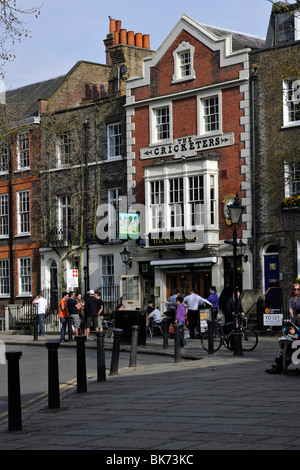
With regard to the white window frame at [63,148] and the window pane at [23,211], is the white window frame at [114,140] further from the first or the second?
the window pane at [23,211]

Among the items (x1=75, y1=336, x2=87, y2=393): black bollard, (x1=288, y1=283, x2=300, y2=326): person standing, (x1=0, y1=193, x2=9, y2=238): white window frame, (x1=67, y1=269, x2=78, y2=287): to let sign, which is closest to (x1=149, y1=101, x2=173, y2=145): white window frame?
(x1=67, y1=269, x2=78, y2=287): to let sign

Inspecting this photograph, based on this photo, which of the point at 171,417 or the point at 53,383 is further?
the point at 53,383

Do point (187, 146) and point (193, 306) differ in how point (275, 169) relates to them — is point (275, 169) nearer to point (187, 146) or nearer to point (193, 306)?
point (187, 146)

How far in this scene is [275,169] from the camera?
→ 31.3 meters

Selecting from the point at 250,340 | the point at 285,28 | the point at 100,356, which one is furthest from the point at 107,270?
the point at 100,356

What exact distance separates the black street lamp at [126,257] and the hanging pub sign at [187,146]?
13.9ft

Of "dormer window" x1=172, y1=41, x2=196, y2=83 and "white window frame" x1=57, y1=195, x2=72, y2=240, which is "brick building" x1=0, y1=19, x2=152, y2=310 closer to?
"white window frame" x1=57, y1=195, x2=72, y2=240

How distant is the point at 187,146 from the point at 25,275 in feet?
40.4

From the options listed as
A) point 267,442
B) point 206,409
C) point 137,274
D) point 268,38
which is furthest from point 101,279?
point 267,442

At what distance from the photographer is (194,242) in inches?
1294

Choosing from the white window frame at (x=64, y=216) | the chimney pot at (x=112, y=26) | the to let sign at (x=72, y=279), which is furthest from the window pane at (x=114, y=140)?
the chimney pot at (x=112, y=26)

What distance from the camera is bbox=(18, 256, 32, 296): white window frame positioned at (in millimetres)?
41562

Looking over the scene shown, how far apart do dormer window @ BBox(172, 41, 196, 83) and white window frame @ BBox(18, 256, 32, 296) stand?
12.8 metres
